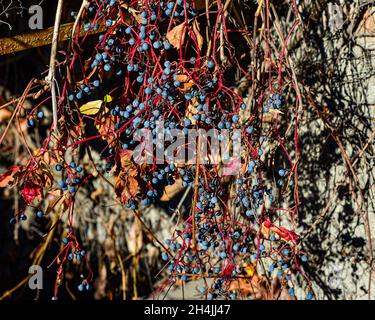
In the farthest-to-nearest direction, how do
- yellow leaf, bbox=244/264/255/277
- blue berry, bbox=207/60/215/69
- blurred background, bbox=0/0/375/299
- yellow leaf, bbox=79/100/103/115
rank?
yellow leaf, bbox=244/264/255/277 → blurred background, bbox=0/0/375/299 → yellow leaf, bbox=79/100/103/115 → blue berry, bbox=207/60/215/69

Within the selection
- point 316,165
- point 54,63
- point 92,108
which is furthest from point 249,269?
point 54,63

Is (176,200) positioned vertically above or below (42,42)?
below

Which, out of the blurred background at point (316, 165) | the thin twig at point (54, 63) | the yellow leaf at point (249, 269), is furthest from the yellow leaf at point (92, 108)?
the yellow leaf at point (249, 269)

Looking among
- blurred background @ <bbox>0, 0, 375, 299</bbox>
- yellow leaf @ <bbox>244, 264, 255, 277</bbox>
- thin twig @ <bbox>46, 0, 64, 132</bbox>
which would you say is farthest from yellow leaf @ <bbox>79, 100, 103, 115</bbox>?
yellow leaf @ <bbox>244, 264, 255, 277</bbox>

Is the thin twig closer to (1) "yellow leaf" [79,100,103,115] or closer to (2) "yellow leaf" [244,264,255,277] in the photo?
(1) "yellow leaf" [79,100,103,115]

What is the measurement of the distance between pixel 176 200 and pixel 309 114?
63cm

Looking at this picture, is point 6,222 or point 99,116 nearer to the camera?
point 99,116

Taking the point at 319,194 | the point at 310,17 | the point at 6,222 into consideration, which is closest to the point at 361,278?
the point at 319,194

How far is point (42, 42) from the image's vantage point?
1551mm

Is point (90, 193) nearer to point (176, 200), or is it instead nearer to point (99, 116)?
point (176, 200)

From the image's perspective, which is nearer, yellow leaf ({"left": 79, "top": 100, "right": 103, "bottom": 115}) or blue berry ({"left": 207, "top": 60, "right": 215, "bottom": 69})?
blue berry ({"left": 207, "top": 60, "right": 215, "bottom": 69})

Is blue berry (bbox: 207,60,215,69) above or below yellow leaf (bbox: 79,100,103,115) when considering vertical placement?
above

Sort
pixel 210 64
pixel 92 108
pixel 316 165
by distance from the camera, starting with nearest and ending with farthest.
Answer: pixel 210 64 → pixel 92 108 → pixel 316 165

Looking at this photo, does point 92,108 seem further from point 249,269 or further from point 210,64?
point 249,269
